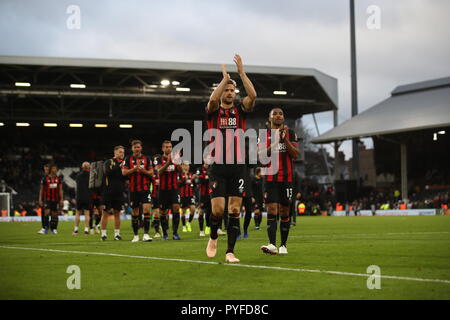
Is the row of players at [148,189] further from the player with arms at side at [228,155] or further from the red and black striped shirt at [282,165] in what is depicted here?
the player with arms at side at [228,155]

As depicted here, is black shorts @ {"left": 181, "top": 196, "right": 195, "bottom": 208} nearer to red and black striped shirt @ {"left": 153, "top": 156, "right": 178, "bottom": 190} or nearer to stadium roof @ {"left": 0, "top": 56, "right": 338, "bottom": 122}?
red and black striped shirt @ {"left": 153, "top": 156, "right": 178, "bottom": 190}

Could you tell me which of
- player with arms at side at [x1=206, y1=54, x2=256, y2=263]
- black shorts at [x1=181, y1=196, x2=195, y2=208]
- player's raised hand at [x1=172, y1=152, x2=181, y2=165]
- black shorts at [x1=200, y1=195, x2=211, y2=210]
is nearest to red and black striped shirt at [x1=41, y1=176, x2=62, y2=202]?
black shorts at [x1=181, y1=196, x2=195, y2=208]

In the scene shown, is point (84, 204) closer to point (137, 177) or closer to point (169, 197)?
point (169, 197)

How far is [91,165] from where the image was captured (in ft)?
69.8

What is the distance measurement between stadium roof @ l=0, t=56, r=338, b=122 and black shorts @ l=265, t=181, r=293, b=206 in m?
31.7

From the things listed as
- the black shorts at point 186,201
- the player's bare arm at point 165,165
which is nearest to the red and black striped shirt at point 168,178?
the player's bare arm at point 165,165

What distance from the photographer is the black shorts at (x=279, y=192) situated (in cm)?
1048

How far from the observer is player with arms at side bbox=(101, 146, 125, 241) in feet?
51.3

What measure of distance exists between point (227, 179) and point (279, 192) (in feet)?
5.14

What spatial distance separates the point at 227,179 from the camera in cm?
927

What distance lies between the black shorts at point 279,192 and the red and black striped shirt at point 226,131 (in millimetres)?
1479

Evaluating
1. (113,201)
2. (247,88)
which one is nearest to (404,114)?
(113,201)

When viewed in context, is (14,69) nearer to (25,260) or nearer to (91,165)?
(91,165)
